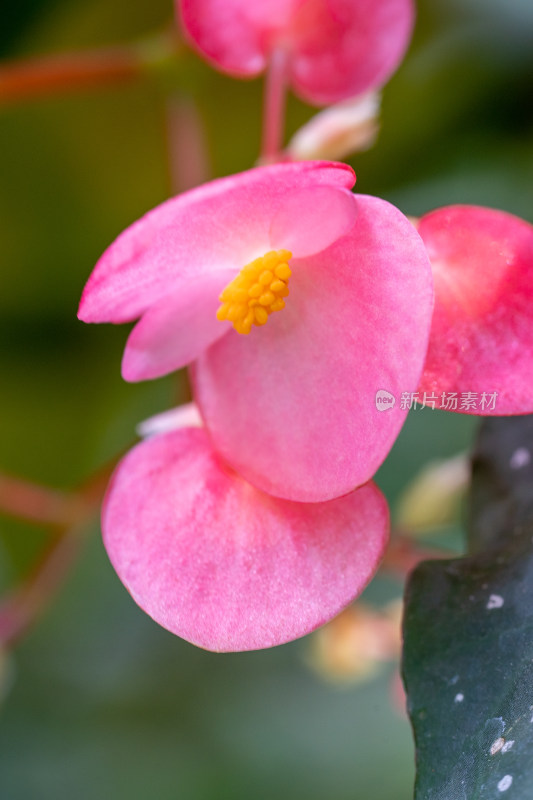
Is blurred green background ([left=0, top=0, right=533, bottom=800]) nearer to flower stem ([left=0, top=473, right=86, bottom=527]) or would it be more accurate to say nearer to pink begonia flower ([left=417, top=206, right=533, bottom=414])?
flower stem ([left=0, top=473, right=86, bottom=527])

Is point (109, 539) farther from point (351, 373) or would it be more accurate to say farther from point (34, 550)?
point (34, 550)

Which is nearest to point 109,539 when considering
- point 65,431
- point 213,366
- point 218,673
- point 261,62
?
point 213,366

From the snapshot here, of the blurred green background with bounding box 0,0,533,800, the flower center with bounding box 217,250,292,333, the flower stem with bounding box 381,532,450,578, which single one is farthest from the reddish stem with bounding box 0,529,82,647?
the flower center with bounding box 217,250,292,333

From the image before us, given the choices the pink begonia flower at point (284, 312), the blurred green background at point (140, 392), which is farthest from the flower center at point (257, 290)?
the blurred green background at point (140, 392)

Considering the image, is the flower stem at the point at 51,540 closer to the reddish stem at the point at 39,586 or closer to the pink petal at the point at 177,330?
the reddish stem at the point at 39,586

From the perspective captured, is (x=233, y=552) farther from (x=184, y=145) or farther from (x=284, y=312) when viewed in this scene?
(x=184, y=145)

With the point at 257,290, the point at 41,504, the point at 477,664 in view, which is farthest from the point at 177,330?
the point at 41,504
